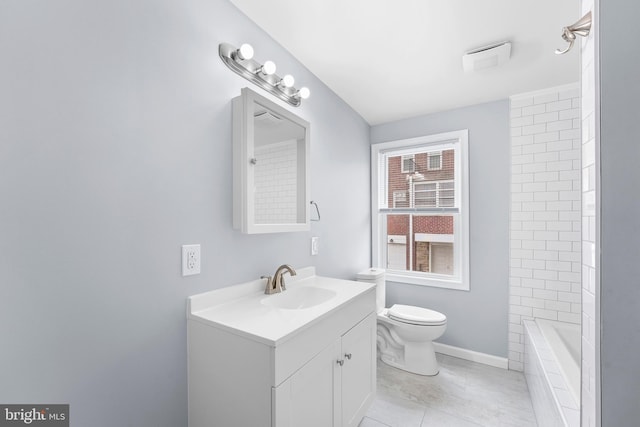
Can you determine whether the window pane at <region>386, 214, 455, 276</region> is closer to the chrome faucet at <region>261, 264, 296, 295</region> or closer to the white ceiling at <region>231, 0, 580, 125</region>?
the white ceiling at <region>231, 0, 580, 125</region>

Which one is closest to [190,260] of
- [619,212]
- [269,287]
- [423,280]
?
[269,287]

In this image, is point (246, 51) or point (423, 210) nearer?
point (246, 51)

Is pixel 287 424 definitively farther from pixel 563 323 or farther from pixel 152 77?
pixel 563 323

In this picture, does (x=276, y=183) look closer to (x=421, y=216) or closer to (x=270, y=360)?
(x=270, y=360)

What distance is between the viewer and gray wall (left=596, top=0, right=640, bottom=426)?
0.71 metres

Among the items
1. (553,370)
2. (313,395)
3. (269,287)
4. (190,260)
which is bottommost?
(553,370)

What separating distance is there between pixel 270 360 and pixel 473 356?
238cm

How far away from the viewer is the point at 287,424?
1022 millimetres

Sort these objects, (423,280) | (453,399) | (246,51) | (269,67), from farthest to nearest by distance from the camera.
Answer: (423,280) → (453,399) → (269,67) → (246,51)

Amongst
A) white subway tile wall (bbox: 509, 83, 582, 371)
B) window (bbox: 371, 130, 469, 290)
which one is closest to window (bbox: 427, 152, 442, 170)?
window (bbox: 371, 130, 469, 290)

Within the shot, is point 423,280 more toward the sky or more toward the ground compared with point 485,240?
more toward the ground

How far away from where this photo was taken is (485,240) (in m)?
2.53

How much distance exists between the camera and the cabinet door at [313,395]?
1.00 metres

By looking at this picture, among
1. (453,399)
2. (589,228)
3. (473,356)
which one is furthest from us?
(473,356)
